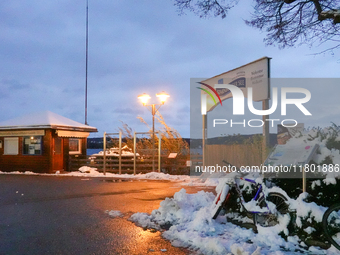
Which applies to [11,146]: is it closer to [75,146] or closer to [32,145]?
[32,145]

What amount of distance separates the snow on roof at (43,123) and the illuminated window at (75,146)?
0.78 m

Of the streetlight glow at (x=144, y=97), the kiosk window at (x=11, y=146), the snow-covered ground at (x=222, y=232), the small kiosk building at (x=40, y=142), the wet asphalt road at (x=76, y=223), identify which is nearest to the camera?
the snow-covered ground at (x=222, y=232)

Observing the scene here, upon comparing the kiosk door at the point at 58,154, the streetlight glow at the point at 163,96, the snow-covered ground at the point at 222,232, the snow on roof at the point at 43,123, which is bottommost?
the snow-covered ground at the point at 222,232

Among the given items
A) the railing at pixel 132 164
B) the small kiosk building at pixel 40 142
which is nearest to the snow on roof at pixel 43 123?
the small kiosk building at pixel 40 142

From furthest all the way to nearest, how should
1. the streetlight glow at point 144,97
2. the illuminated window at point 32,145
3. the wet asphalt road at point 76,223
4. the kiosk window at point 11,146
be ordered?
the kiosk window at point 11,146 → the illuminated window at point 32,145 → the streetlight glow at point 144,97 → the wet asphalt road at point 76,223

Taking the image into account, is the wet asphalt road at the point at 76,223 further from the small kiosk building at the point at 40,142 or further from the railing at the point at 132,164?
the small kiosk building at the point at 40,142

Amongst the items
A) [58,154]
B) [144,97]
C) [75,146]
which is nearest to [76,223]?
[144,97]

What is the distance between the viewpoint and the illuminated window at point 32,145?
19.7 meters

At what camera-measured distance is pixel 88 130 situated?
2161 centimetres

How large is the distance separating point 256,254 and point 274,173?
2.05 metres

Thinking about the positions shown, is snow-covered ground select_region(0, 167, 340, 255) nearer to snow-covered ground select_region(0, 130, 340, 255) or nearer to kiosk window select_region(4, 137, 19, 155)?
snow-covered ground select_region(0, 130, 340, 255)

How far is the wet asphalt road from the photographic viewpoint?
5148mm

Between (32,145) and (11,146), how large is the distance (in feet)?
5.34

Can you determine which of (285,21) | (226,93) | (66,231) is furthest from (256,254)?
(226,93)
